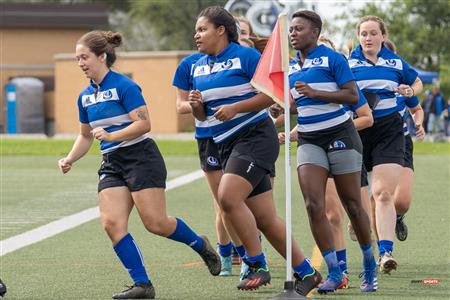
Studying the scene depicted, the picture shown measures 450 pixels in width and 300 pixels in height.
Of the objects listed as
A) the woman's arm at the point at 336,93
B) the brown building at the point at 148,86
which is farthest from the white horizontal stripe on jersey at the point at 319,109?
the brown building at the point at 148,86

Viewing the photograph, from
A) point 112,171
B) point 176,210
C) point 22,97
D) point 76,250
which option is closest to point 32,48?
point 22,97

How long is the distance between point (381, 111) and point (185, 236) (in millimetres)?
2235

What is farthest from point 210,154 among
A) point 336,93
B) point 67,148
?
point 67,148

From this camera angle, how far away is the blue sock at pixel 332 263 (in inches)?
364

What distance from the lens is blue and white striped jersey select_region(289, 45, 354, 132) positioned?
922cm

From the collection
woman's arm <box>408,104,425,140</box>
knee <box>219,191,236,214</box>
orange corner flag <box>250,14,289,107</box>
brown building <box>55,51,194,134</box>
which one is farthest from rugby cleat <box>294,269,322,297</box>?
brown building <box>55,51,194,134</box>

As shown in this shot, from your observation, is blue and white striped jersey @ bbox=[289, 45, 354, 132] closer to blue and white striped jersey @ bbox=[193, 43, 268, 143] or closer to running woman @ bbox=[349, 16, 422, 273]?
blue and white striped jersey @ bbox=[193, 43, 268, 143]

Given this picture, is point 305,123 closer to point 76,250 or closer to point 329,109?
point 329,109

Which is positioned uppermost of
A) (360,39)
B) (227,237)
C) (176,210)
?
(360,39)

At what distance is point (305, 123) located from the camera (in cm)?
937

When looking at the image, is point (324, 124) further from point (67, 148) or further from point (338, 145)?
point (67, 148)

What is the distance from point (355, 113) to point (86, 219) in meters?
6.49

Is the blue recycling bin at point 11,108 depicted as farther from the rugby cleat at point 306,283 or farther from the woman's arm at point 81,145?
the rugby cleat at point 306,283

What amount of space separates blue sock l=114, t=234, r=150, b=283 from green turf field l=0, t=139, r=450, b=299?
34 cm
